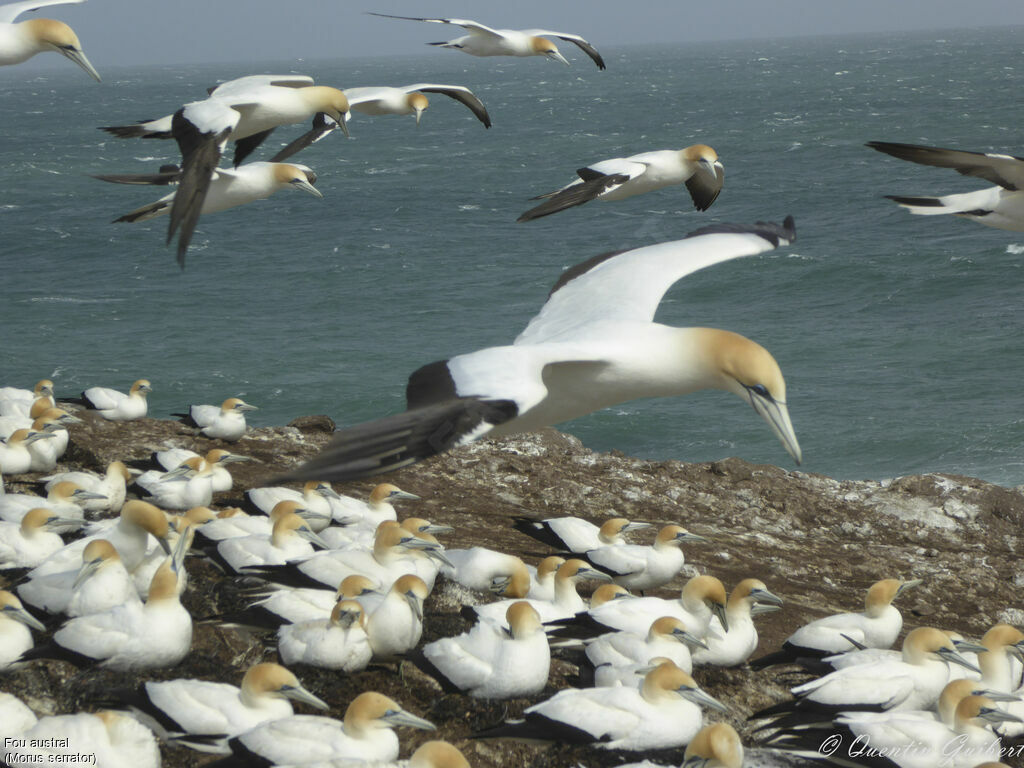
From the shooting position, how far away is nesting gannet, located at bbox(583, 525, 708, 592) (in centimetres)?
678

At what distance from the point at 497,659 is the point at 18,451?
15.2 ft

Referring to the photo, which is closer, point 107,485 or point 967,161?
point 967,161

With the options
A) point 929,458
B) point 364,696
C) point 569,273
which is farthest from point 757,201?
point 364,696

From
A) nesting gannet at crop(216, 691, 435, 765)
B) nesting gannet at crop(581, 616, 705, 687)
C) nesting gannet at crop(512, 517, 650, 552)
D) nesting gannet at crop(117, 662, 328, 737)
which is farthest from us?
nesting gannet at crop(512, 517, 650, 552)

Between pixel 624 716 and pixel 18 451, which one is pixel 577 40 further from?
pixel 624 716

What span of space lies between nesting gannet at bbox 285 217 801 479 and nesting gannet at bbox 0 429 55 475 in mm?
3904

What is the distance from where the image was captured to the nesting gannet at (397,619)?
5.20 metres

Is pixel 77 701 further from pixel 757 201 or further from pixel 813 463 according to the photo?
pixel 757 201

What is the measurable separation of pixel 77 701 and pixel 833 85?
103 metres

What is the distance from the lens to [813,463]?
1964cm

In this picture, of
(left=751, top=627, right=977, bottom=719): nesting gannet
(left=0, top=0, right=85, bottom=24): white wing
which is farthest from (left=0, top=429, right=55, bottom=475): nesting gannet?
Result: (left=751, top=627, right=977, bottom=719): nesting gannet

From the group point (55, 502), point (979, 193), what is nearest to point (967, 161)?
point (979, 193)

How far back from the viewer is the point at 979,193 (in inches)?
320

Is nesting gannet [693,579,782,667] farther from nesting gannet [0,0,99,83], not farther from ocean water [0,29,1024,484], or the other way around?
ocean water [0,29,1024,484]
